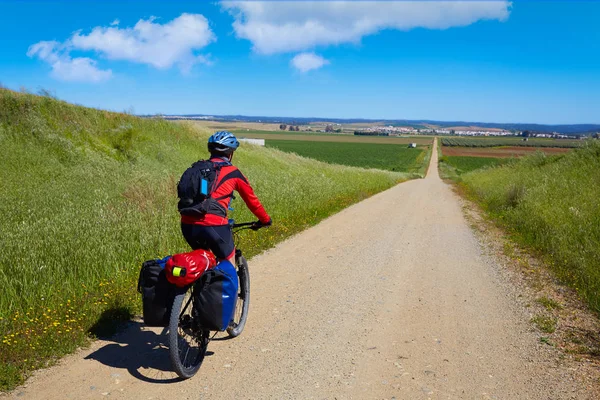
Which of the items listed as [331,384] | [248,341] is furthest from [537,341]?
[248,341]

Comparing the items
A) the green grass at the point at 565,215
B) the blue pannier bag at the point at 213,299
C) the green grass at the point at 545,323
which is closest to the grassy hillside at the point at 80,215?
the blue pannier bag at the point at 213,299

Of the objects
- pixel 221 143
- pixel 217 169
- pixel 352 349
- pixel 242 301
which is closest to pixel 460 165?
pixel 242 301

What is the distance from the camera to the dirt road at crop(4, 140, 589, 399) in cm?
396

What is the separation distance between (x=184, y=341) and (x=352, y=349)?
5.72 ft

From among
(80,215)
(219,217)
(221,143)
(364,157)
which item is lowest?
(364,157)

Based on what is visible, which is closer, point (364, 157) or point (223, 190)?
point (223, 190)

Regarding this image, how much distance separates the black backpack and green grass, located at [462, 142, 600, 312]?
17.3ft

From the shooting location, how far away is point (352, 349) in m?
4.79

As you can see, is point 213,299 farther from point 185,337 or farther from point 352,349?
point 352,349

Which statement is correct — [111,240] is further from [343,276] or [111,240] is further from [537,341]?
[537,341]

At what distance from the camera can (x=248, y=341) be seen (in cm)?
493

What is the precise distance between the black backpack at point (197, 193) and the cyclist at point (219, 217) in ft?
0.15

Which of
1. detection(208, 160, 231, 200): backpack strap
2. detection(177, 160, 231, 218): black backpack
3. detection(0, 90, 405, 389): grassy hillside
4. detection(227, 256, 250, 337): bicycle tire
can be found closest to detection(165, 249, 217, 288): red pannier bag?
detection(177, 160, 231, 218): black backpack

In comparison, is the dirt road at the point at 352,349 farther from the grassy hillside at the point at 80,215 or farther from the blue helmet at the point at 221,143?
the blue helmet at the point at 221,143
